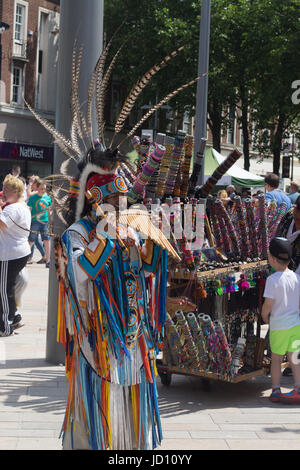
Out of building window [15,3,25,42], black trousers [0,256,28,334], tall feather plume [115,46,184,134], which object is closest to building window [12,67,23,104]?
building window [15,3,25,42]

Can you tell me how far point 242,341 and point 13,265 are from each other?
3.13 meters

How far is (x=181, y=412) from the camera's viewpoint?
5.26 m

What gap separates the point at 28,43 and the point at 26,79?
4.90ft

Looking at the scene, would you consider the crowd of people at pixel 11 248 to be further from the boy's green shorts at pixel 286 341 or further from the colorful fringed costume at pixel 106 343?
the colorful fringed costume at pixel 106 343

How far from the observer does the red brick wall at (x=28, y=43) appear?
1148 inches

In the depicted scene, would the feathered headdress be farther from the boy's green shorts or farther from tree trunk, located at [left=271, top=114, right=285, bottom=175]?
tree trunk, located at [left=271, top=114, right=285, bottom=175]

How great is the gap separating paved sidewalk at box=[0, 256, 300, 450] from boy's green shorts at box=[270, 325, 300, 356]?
43 centimetres

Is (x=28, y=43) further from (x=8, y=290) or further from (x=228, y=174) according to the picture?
(x=8, y=290)

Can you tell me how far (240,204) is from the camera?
5930 millimetres

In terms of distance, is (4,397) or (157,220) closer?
(157,220)

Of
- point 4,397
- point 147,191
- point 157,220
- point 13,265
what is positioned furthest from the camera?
point 13,265

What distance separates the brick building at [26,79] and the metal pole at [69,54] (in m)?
22.0
